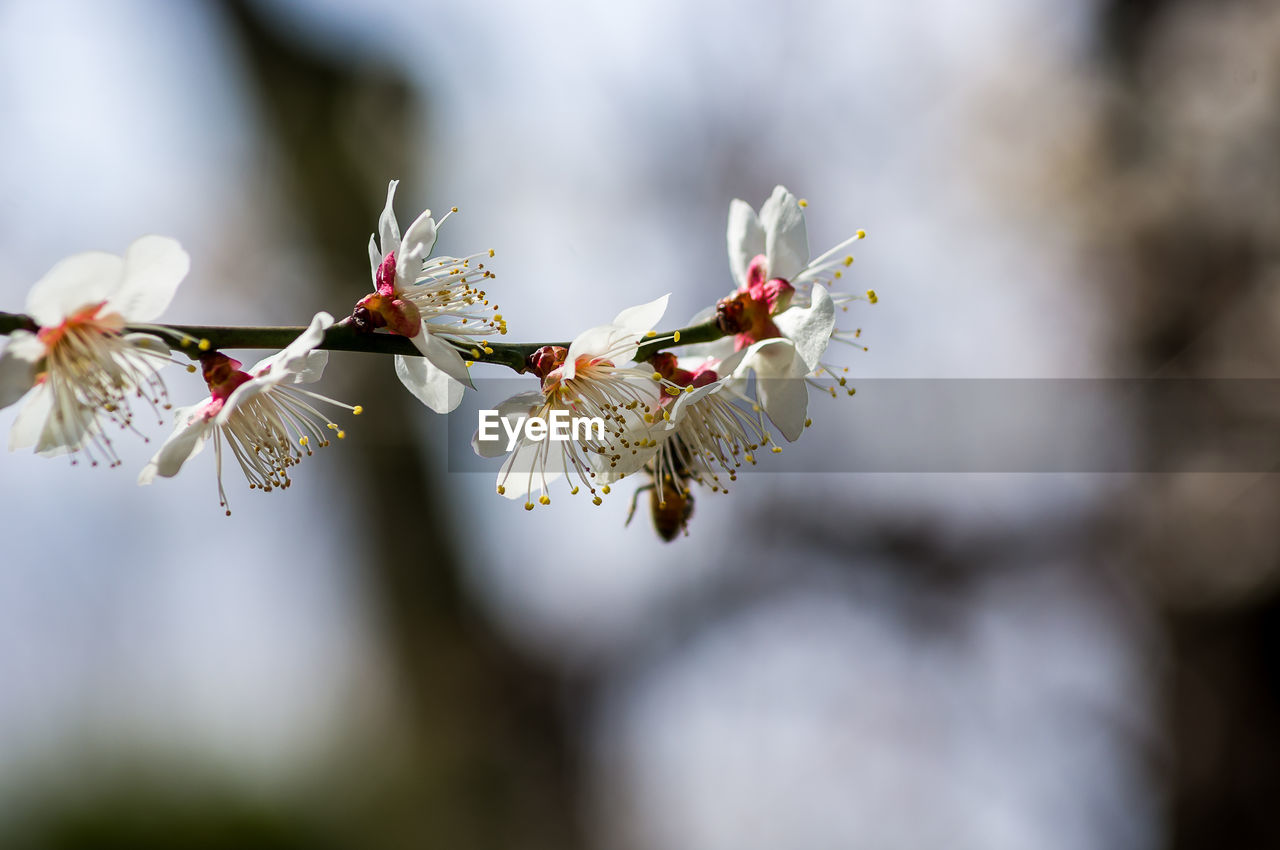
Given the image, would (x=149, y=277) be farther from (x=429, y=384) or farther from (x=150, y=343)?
(x=429, y=384)

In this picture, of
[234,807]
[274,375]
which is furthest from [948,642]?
[234,807]

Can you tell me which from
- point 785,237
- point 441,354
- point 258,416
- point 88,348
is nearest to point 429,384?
point 441,354

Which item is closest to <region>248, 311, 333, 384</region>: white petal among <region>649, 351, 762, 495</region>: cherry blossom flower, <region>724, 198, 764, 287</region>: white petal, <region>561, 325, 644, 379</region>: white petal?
<region>561, 325, 644, 379</region>: white petal

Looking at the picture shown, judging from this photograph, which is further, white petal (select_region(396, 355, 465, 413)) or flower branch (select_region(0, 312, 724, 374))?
white petal (select_region(396, 355, 465, 413))

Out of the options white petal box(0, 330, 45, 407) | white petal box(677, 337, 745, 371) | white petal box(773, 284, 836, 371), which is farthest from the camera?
white petal box(677, 337, 745, 371)

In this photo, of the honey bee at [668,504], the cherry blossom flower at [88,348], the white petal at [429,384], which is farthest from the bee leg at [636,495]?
the cherry blossom flower at [88,348]

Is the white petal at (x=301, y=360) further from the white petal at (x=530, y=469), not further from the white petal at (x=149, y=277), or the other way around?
the white petal at (x=530, y=469)

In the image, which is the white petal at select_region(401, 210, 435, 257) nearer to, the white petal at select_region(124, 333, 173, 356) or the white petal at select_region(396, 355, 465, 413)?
the white petal at select_region(396, 355, 465, 413)
